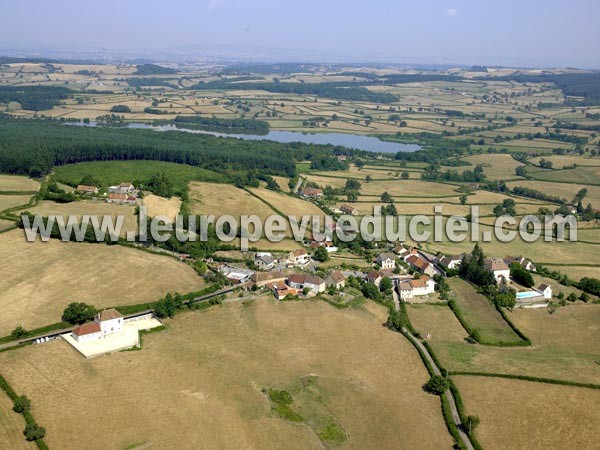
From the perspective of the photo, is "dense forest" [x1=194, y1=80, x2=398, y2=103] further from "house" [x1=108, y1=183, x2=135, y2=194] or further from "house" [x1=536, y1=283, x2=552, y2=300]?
"house" [x1=536, y1=283, x2=552, y2=300]

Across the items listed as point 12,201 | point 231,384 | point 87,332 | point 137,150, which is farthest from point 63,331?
point 137,150

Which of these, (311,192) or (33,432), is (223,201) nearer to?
(311,192)

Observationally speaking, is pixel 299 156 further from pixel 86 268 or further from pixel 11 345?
pixel 11 345

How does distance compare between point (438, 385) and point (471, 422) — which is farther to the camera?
point (438, 385)

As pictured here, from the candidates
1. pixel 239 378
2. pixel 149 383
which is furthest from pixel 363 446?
pixel 149 383

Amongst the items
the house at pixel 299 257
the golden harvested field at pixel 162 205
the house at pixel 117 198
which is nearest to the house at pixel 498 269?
the house at pixel 299 257

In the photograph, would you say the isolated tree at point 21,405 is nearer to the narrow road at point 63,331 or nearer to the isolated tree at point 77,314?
the narrow road at point 63,331
